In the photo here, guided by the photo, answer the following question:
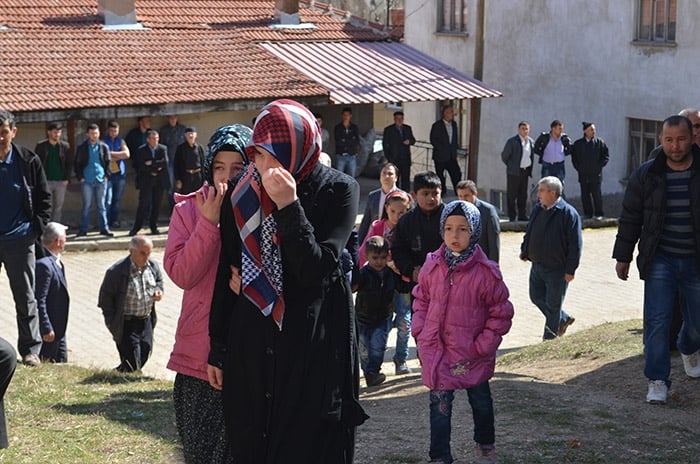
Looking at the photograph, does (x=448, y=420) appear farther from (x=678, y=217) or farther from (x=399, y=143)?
(x=399, y=143)

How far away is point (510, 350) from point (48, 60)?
A: 12585 mm

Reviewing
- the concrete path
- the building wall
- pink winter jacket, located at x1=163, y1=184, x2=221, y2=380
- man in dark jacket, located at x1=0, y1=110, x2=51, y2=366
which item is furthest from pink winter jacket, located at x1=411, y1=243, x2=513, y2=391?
the building wall

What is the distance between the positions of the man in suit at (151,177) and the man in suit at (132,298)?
992 cm

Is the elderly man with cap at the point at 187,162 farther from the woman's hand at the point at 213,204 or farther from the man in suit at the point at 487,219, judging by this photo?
the woman's hand at the point at 213,204

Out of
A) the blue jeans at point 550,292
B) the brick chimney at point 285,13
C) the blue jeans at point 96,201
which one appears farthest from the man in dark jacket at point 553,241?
the brick chimney at point 285,13

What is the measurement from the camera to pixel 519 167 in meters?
23.6

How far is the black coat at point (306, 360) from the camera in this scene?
4734 mm

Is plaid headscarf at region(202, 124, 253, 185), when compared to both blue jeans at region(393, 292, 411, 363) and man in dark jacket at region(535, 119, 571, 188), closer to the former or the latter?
blue jeans at region(393, 292, 411, 363)

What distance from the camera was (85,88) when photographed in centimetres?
2222

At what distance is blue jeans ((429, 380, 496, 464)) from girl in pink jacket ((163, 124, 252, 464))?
1943 mm

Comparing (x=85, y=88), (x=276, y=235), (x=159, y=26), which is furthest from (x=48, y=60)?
(x=276, y=235)

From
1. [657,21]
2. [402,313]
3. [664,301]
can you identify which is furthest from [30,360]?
[657,21]

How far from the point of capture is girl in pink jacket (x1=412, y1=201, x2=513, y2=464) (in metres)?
6.95

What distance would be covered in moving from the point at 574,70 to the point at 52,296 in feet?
66.7
